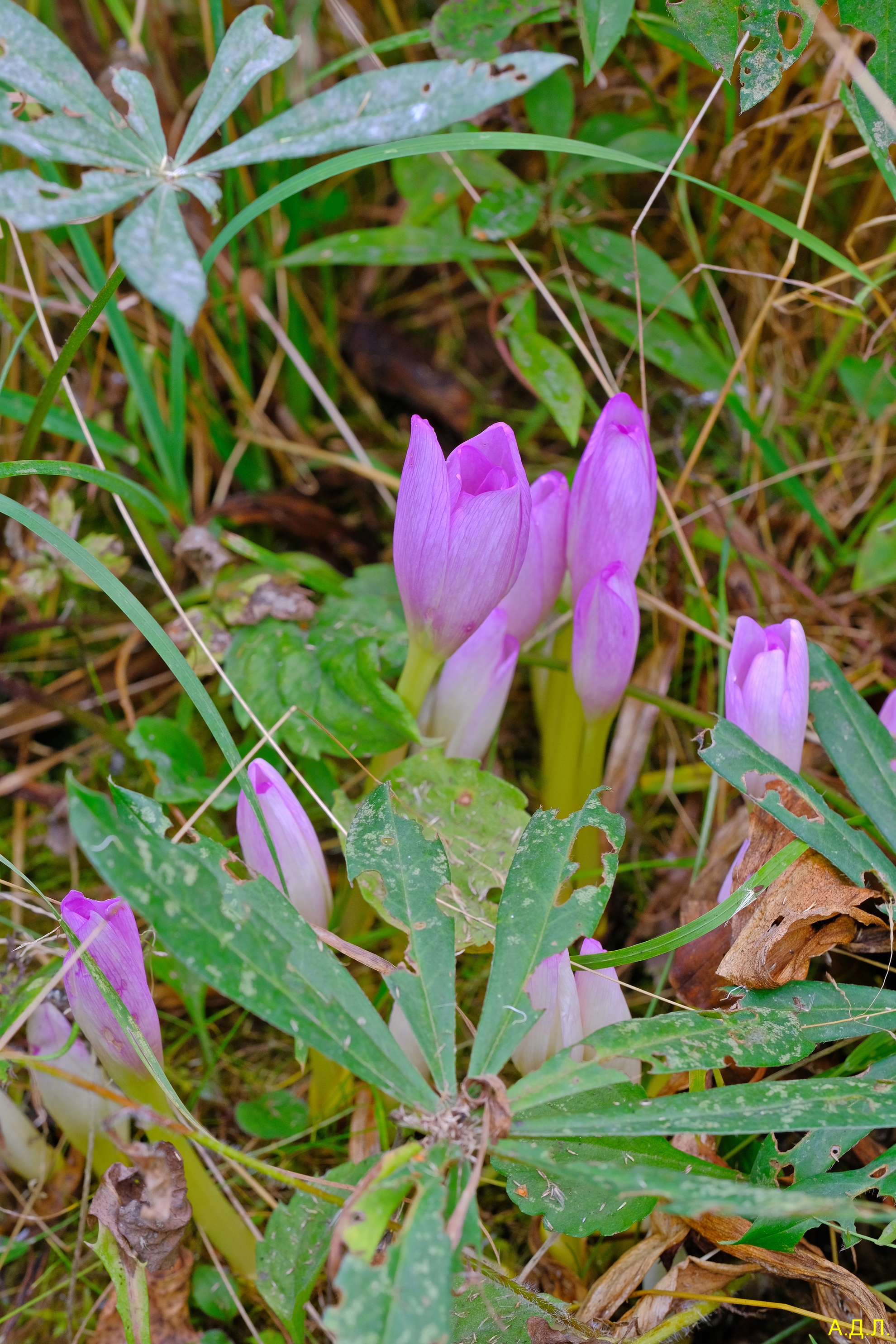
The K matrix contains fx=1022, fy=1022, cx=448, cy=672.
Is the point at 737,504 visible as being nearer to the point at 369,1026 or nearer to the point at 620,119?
the point at 620,119

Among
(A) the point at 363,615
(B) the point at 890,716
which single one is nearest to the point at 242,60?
(A) the point at 363,615

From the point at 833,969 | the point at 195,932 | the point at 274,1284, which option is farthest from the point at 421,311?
the point at 274,1284

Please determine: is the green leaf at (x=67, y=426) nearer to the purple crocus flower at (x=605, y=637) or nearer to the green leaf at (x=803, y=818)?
the purple crocus flower at (x=605, y=637)

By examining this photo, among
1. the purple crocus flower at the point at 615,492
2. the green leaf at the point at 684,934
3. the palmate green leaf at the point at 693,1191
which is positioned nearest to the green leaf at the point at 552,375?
the purple crocus flower at the point at 615,492

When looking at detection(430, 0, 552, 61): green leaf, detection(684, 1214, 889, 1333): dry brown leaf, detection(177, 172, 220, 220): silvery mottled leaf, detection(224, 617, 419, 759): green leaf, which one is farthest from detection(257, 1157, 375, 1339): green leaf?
detection(430, 0, 552, 61): green leaf

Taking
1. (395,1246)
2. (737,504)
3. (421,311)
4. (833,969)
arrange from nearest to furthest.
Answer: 1. (395,1246)
2. (833,969)
3. (737,504)
4. (421,311)

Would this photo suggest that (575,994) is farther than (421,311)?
No

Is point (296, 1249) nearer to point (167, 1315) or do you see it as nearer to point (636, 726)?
point (167, 1315)
